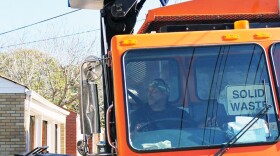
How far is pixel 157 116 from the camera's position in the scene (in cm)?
422

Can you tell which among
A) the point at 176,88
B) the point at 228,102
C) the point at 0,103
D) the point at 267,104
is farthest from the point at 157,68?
the point at 0,103

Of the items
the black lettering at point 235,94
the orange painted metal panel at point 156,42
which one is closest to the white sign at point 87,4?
the orange painted metal panel at point 156,42

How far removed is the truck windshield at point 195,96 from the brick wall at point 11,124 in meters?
9.29

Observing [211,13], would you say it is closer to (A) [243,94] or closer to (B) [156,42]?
(B) [156,42]

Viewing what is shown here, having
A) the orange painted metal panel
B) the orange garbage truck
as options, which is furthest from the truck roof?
the orange painted metal panel

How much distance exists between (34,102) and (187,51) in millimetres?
10529

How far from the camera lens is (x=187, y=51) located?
443cm

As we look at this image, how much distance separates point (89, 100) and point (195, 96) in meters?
0.90

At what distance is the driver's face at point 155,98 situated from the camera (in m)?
4.27

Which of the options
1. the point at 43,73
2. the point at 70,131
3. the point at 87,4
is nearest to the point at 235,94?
the point at 87,4

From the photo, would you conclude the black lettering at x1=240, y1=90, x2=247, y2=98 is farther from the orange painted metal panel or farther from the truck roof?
the truck roof

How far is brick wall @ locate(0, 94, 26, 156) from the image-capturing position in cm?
1317

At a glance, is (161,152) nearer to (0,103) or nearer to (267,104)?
(267,104)

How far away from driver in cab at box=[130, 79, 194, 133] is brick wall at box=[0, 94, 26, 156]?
934 cm
